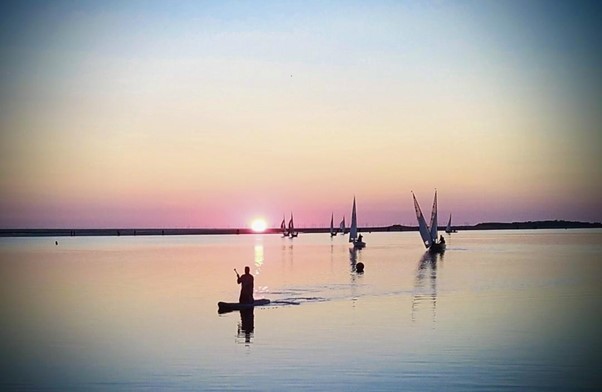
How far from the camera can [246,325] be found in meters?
29.0

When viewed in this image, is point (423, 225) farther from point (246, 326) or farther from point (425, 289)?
point (246, 326)

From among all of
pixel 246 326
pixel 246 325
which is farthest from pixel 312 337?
pixel 246 325

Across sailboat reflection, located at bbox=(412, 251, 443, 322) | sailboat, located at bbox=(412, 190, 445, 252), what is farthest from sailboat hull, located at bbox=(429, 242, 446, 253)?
sailboat reflection, located at bbox=(412, 251, 443, 322)

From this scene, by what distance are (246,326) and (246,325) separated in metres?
0.25

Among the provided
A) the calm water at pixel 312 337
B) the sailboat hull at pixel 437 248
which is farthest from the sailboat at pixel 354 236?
the calm water at pixel 312 337

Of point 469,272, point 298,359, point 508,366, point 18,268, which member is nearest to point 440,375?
point 508,366

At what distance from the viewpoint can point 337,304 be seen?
117ft

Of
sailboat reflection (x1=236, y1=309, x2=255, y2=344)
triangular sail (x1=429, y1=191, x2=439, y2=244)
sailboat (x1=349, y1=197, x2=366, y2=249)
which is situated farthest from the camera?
sailboat (x1=349, y1=197, x2=366, y2=249)

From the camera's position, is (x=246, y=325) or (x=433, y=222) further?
(x=433, y=222)

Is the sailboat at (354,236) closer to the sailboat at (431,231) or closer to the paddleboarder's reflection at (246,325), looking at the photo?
the sailboat at (431,231)

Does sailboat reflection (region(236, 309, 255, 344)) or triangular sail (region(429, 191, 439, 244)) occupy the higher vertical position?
triangular sail (region(429, 191, 439, 244))

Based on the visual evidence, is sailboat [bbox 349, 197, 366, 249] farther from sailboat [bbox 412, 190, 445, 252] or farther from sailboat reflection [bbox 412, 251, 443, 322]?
sailboat reflection [bbox 412, 251, 443, 322]

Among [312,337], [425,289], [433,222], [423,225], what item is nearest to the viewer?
[312,337]

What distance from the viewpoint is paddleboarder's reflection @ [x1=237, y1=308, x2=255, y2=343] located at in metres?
26.3
